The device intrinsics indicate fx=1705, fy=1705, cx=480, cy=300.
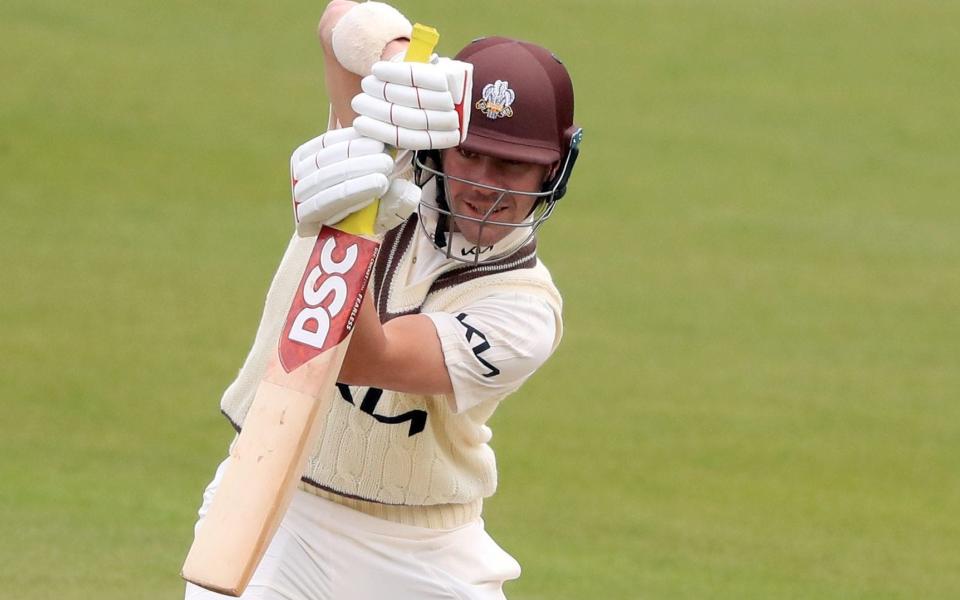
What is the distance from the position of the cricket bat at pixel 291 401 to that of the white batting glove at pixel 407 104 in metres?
0.09

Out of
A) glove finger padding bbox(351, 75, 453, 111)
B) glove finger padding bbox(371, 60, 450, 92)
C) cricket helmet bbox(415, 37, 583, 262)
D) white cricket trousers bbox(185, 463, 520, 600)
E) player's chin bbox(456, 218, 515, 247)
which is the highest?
cricket helmet bbox(415, 37, 583, 262)

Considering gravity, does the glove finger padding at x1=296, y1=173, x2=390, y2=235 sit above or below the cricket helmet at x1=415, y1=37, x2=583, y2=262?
below

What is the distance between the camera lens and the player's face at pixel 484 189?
12.0 feet

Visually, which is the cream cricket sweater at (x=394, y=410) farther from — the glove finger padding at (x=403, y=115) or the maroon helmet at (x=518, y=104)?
the glove finger padding at (x=403, y=115)

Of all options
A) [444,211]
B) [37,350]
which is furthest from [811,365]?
[444,211]

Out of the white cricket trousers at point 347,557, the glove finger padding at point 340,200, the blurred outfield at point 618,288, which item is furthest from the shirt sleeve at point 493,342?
the blurred outfield at point 618,288

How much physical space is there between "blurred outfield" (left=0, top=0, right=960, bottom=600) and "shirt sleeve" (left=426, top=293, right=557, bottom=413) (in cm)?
292

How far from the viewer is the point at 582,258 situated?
11.5m

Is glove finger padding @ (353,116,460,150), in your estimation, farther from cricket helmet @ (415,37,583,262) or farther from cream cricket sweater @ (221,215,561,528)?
cream cricket sweater @ (221,215,561,528)

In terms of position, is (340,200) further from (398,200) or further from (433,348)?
(433,348)

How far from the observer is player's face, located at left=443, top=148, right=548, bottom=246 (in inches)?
144

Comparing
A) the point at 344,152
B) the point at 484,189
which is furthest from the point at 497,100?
the point at 344,152

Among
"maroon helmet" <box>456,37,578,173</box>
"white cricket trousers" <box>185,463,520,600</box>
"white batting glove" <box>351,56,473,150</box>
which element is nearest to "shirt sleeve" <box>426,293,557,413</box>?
"maroon helmet" <box>456,37,578,173</box>

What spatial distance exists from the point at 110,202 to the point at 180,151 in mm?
1417
